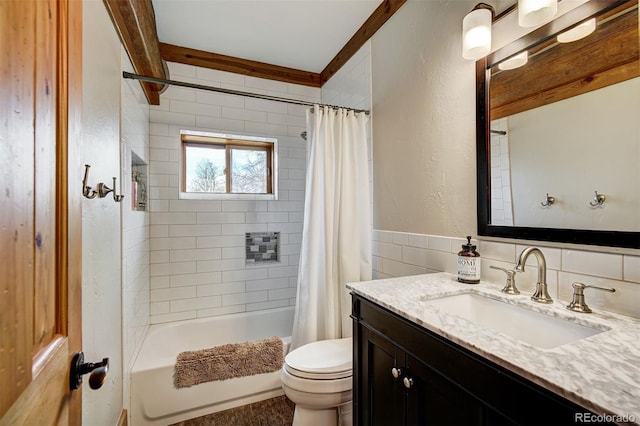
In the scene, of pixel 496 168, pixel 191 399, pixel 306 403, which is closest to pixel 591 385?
pixel 496 168

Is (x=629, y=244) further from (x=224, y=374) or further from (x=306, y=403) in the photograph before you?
(x=224, y=374)

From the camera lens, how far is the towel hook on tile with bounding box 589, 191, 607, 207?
87 centimetres

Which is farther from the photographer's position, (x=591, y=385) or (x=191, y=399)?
(x=191, y=399)

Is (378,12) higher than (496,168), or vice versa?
(378,12)

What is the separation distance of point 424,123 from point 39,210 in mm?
1593

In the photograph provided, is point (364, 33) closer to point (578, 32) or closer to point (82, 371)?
point (578, 32)

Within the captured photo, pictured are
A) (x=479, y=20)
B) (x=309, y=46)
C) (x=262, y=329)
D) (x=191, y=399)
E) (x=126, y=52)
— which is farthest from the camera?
(x=262, y=329)

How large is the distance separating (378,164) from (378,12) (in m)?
1.02

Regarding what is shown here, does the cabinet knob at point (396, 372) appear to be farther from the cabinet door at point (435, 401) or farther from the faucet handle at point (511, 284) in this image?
the faucet handle at point (511, 284)

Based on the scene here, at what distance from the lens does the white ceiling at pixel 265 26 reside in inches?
73.7

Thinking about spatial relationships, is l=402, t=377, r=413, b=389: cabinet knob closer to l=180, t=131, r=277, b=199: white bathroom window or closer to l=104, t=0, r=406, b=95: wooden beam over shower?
l=104, t=0, r=406, b=95: wooden beam over shower

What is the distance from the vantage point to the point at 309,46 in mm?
2352

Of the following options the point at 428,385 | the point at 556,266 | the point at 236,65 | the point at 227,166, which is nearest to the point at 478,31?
the point at 556,266

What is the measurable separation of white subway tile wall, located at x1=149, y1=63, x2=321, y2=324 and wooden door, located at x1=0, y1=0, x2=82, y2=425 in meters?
1.91
